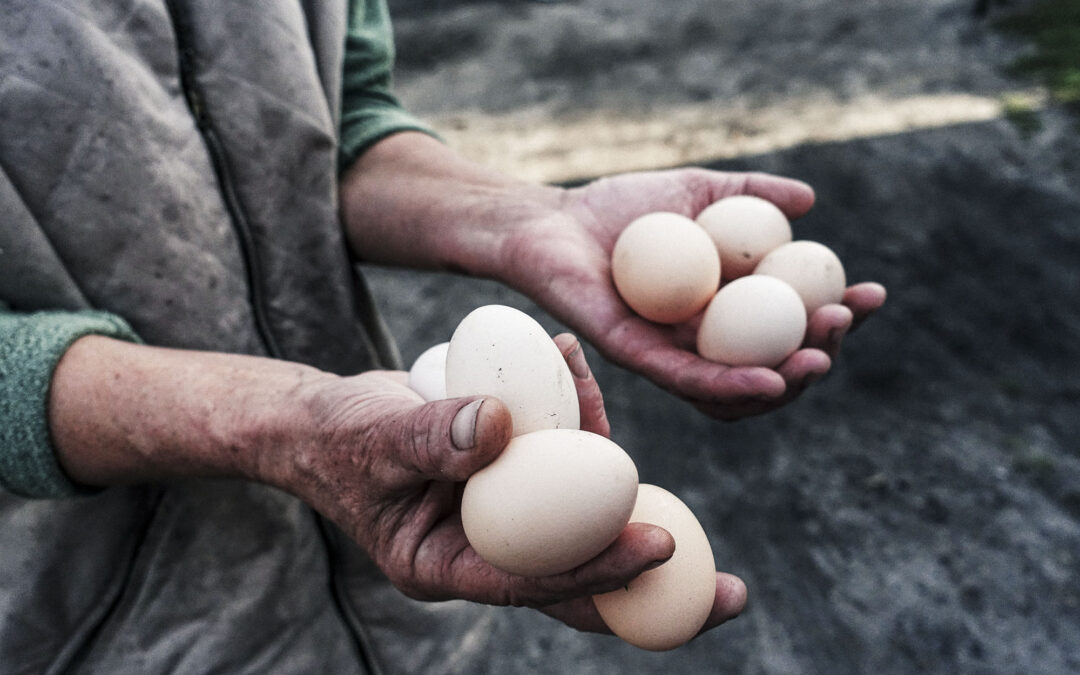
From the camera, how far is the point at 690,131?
11.2 feet

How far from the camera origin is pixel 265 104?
1.05 m

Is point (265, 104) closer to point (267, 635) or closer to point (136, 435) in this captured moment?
point (136, 435)

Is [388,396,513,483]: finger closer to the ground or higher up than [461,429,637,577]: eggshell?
higher up

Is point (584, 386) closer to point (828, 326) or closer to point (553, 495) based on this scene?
point (553, 495)

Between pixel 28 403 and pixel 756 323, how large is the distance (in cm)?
97

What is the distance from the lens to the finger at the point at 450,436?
0.68 m

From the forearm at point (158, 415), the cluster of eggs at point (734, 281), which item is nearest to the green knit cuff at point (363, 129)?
the cluster of eggs at point (734, 281)

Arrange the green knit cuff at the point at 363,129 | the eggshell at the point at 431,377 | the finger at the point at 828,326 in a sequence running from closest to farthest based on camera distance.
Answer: the eggshell at the point at 431,377 → the finger at the point at 828,326 → the green knit cuff at the point at 363,129

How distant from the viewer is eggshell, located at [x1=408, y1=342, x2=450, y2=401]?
0.98m

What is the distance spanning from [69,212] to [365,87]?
2.01ft

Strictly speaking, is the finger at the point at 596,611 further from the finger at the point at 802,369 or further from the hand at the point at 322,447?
the finger at the point at 802,369

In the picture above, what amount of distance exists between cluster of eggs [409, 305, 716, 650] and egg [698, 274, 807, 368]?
0.33 meters

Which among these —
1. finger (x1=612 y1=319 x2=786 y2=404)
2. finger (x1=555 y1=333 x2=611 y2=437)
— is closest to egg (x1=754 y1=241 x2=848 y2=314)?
finger (x1=612 y1=319 x2=786 y2=404)

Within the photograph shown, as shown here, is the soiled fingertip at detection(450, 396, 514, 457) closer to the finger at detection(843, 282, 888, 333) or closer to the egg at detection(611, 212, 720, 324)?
the egg at detection(611, 212, 720, 324)
